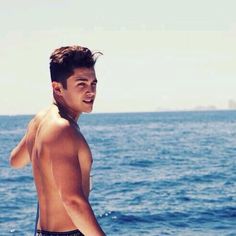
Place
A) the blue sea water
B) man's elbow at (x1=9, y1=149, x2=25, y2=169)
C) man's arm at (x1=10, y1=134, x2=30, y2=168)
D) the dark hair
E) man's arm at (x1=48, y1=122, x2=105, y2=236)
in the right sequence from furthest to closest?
the blue sea water < man's elbow at (x1=9, y1=149, x2=25, y2=169) < man's arm at (x1=10, y1=134, x2=30, y2=168) < the dark hair < man's arm at (x1=48, y1=122, x2=105, y2=236)

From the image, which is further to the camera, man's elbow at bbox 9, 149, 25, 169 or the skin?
man's elbow at bbox 9, 149, 25, 169

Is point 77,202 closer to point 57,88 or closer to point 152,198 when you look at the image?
point 57,88

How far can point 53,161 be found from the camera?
3.18 metres

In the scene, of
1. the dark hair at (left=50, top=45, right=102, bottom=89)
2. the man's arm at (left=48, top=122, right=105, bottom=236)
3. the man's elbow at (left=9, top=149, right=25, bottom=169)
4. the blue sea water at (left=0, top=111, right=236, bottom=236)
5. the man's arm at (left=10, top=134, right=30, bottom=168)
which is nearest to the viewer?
the man's arm at (left=48, top=122, right=105, bottom=236)

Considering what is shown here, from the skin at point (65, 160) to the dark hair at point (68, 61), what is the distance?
0.03m

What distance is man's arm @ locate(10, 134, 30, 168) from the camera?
13.3 feet

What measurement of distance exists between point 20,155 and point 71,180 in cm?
114

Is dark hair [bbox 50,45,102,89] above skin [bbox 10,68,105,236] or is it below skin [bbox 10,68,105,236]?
above

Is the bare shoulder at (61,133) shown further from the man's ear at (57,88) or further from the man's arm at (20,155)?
the man's arm at (20,155)

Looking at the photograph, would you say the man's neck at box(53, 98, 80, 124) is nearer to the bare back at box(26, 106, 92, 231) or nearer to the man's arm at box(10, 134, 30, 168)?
the bare back at box(26, 106, 92, 231)

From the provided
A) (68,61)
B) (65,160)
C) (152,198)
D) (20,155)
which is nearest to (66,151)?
(65,160)

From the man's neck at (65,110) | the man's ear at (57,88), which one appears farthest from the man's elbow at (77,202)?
the man's ear at (57,88)

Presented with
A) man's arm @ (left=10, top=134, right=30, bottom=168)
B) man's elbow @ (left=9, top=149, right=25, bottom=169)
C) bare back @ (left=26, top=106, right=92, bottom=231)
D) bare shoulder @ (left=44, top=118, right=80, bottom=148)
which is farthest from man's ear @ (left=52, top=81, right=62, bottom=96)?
man's elbow @ (left=9, top=149, right=25, bottom=169)

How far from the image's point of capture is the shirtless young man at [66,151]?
3.08 meters
